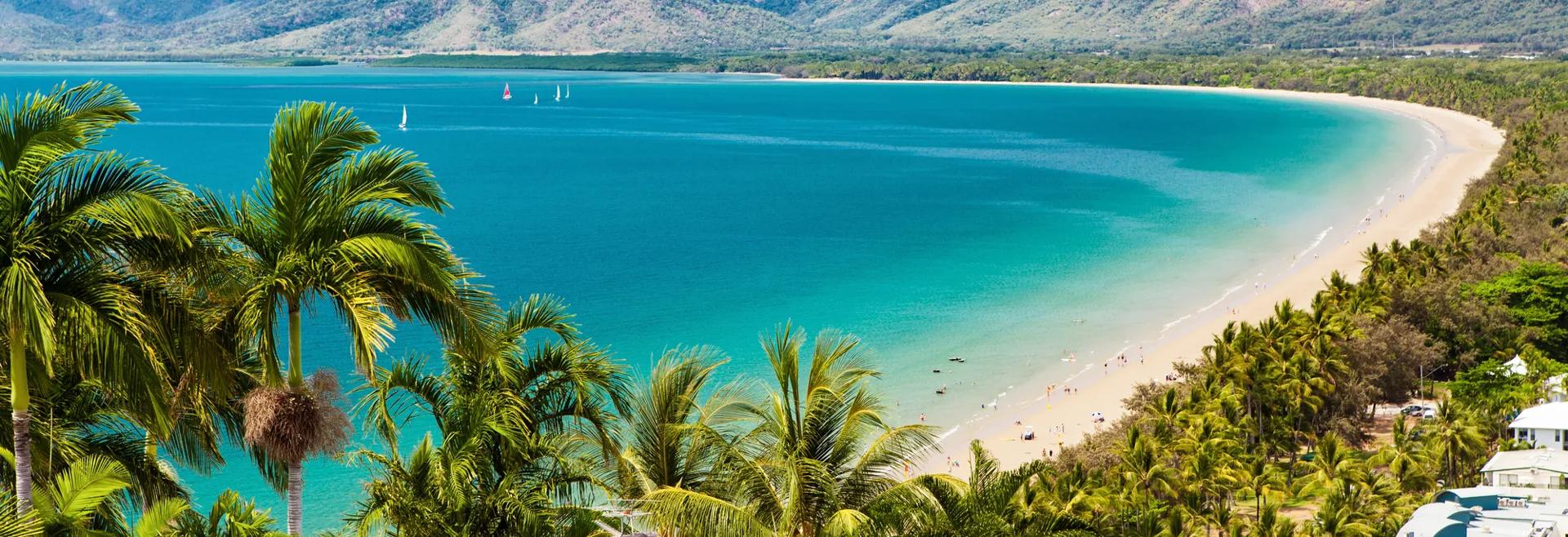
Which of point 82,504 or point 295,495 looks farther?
point 295,495

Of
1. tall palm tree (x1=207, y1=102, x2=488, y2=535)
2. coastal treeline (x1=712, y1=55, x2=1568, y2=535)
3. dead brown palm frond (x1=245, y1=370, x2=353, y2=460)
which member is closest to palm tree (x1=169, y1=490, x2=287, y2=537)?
tall palm tree (x1=207, y1=102, x2=488, y2=535)

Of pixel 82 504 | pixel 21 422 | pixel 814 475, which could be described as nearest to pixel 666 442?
pixel 814 475

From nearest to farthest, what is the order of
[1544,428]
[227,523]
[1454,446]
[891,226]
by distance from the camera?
[227,523]
[1454,446]
[1544,428]
[891,226]

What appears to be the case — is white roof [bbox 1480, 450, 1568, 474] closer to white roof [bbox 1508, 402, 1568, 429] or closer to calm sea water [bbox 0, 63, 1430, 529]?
white roof [bbox 1508, 402, 1568, 429]

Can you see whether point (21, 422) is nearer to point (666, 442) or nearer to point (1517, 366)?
point (666, 442)

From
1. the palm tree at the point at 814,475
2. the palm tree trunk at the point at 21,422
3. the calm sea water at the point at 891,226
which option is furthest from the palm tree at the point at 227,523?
the calm sea water at the point at 891,226

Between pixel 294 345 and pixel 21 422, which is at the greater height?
pixel 294 345

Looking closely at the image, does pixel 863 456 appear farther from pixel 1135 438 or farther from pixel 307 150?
pixel 1135 438

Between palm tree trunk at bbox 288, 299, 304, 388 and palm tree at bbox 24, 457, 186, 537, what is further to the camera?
palm tree trunk at bbox 288, 299, 304, 388
